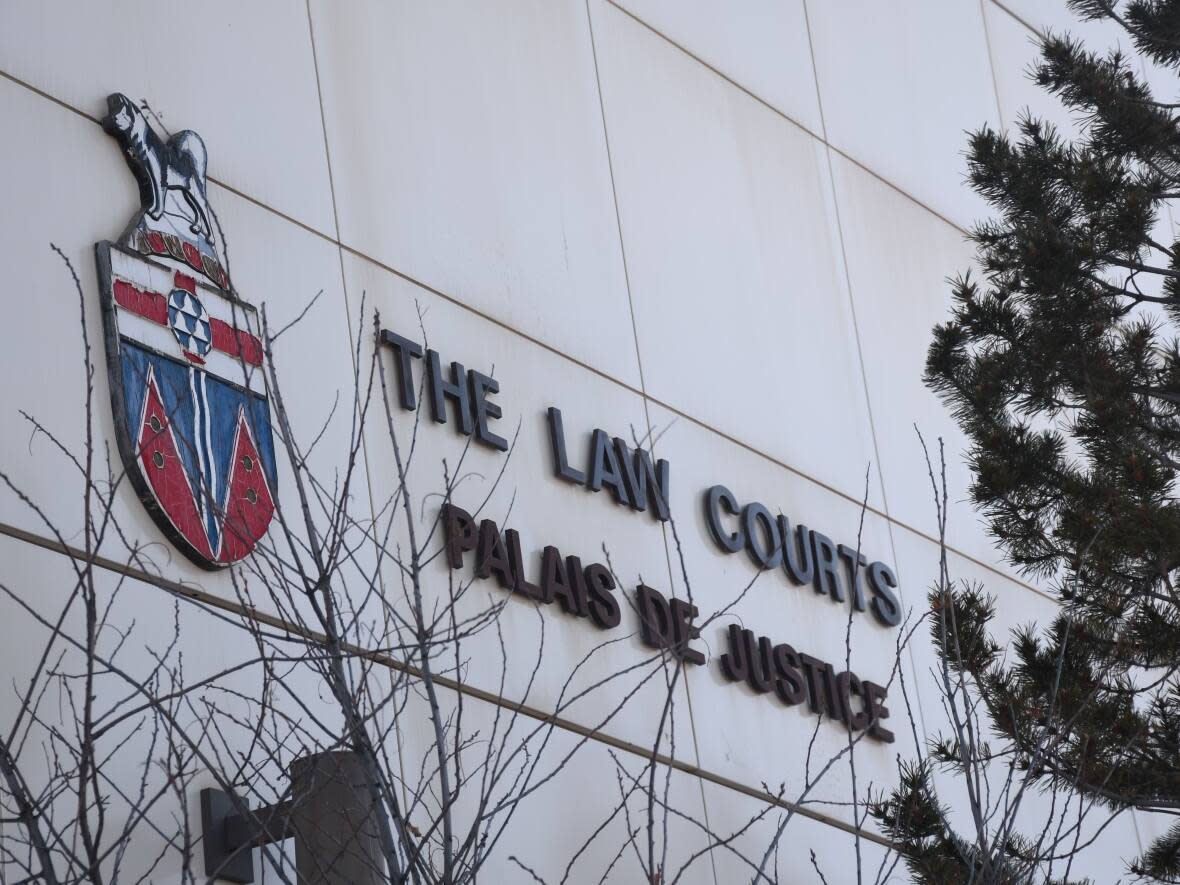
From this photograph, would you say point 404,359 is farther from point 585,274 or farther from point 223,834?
point 223,834

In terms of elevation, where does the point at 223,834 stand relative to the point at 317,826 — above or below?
above

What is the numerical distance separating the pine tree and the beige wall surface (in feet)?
2.87

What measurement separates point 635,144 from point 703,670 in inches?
120

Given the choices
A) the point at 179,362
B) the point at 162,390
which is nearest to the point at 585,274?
the point at 179,362

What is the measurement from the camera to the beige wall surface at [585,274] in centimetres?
736

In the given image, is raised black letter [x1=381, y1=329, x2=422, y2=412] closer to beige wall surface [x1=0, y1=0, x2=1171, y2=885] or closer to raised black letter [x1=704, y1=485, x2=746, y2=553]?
beige wall surface [x1=0, y1=0, x2=1171, y2=885]

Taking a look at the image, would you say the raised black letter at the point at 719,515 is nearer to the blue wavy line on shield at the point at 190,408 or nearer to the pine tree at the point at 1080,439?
the pine tree at the point at 1080,439

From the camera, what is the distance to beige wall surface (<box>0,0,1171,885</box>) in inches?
290

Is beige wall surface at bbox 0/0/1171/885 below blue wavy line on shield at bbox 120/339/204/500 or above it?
above

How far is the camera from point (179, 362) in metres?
7.28

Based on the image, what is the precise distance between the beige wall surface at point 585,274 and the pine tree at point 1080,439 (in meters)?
0.87

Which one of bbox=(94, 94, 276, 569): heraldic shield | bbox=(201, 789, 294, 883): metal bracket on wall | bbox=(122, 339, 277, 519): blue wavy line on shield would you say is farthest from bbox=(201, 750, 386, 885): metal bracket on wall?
bbox=(122, 339, 277, 519): blue wavy line on shield

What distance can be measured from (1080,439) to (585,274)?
257 cm

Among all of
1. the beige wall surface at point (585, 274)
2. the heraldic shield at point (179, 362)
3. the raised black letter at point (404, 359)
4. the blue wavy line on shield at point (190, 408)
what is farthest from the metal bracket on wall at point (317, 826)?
the raised black letter at point (404, 359)
